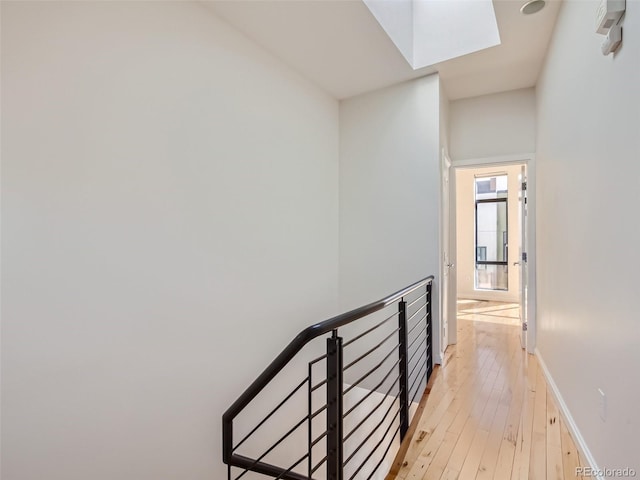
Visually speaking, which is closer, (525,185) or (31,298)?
(31,298)

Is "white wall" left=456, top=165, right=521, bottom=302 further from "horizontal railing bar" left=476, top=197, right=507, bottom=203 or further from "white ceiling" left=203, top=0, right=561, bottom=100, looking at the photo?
"white ceiling" left=203, top=0, right=561, bottom=100

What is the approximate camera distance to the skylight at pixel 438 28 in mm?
2896

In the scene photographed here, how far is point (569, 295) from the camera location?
2207mm

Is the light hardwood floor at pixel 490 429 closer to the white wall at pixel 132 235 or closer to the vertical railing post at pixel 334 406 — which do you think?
the vertical railing post at pixel 334 406

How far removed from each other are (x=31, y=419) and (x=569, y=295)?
309 centimetres

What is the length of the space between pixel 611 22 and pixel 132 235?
2.53 m

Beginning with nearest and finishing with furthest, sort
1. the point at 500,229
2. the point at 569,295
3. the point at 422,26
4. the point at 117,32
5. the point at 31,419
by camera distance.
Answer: the point at 31,419 < the point at 117,32 < the point at 569,295 < the point at 422,26 < the point at 500,229

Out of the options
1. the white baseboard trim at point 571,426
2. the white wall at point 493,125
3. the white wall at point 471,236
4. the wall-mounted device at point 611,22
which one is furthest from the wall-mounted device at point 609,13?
the white wall at point 471,236

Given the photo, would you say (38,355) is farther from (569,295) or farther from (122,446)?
(569,295)

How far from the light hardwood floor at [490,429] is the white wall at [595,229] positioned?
21 centimetres

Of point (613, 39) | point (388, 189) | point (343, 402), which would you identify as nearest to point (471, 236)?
point (388, 189)

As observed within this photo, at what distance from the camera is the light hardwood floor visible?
1.83 m

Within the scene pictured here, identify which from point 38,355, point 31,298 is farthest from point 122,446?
point 31,298

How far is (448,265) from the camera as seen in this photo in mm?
3916
